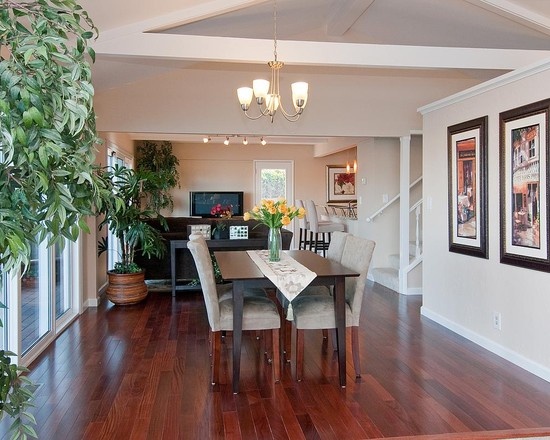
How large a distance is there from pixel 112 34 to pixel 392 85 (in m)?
3.69

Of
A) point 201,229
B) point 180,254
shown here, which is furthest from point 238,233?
point 180,254

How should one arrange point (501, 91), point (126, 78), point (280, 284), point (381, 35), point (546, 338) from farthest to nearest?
point (381, 35) < point (126, 78) < point (501, 91) < point (546, 338) < point (280, 284)

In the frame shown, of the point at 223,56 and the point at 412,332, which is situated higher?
the point at 223,56

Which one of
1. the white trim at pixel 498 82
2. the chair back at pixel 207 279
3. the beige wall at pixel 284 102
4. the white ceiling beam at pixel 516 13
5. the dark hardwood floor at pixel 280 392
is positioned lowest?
the dark hardwood floor at pixel 280 392

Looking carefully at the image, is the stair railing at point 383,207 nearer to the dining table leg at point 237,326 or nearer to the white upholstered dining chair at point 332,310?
the white upholstered dining chair at point 332,310

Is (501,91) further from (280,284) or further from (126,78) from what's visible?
(126,78)

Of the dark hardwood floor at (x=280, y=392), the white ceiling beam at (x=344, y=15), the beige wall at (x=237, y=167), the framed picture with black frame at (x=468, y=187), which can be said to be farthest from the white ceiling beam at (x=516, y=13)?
the beige wall at (x=237, y=167)

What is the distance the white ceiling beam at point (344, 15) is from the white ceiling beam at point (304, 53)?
1029 millimetres

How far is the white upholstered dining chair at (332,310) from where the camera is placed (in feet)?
10.5

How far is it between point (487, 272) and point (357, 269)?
1.34m

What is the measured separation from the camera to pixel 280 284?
2.98 meters

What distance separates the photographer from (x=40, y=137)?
1.23 meters

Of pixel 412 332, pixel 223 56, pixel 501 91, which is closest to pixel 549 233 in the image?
pixel 501 91

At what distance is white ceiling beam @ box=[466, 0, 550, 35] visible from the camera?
429 cm
